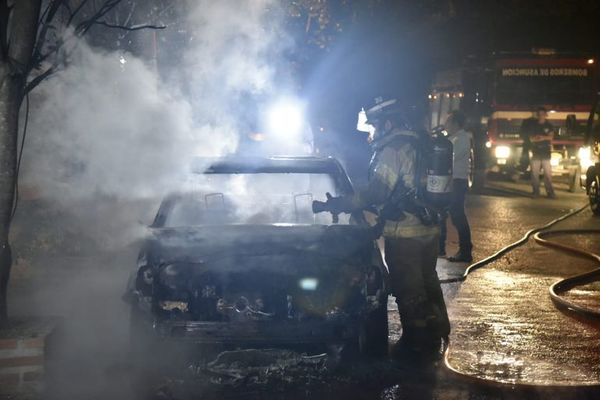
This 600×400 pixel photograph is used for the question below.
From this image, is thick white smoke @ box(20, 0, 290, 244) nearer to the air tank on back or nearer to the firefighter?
the firefighter

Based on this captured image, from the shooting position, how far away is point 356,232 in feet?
17.0

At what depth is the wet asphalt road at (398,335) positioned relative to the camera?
4.82 metres

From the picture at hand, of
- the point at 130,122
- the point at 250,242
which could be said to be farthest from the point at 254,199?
the point at 130,122

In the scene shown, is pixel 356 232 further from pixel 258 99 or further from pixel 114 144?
pixel 258 99

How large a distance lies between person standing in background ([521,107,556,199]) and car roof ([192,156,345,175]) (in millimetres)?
11356

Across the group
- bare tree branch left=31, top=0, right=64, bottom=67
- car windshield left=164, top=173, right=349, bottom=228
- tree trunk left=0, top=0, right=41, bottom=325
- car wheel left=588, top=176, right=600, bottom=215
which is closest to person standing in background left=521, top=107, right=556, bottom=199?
car wheel left=588, top=176, right=600, bottom=215

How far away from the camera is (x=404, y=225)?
5.74m

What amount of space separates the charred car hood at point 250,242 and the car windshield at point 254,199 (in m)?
1.14

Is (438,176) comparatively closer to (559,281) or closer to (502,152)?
(559,281)

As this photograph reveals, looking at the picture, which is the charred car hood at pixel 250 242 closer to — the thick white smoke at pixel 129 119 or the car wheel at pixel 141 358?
the car wheel at pixel 141 358

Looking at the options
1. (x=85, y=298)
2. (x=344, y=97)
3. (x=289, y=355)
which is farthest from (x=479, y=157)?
(x=289, y=355)

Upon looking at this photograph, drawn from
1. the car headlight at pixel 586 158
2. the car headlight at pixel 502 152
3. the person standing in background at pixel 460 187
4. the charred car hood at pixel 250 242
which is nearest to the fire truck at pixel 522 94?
the car headlight at pixel 502 152

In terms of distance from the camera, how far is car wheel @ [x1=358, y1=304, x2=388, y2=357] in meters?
5.25

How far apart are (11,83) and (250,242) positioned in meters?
1.89
